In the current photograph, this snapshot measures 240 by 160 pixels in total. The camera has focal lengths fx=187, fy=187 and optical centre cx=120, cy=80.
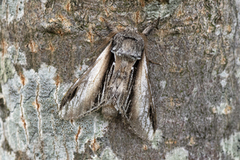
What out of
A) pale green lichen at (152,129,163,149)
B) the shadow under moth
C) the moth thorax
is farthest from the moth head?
pale green lichen at (152,129,163,149)

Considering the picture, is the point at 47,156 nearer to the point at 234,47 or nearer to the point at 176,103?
the point at 176,103

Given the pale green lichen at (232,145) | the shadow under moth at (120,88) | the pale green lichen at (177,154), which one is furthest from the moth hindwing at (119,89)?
the pale green lichen at (232,145)

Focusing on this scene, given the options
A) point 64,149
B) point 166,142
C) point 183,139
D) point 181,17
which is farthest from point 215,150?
point 64,149

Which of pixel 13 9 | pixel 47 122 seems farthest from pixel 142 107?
pixel 13 9

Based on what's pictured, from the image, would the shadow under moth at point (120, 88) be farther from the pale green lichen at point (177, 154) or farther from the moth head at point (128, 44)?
the pale green lichen at point (177, 154)

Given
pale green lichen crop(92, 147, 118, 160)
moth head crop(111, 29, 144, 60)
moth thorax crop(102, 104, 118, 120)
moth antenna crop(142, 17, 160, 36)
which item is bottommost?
pale green lichen crop(92, 147, 118, 160)

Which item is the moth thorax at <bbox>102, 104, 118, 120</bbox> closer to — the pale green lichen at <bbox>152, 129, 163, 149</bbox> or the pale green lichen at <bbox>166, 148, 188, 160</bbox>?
the pale green lichen at <bbox>152, 129, 163, 149</bbox>
